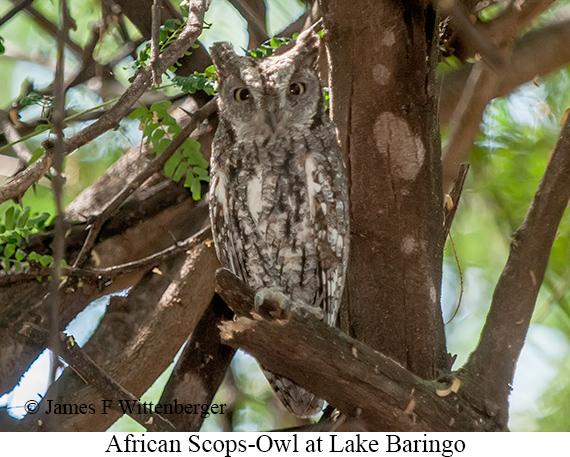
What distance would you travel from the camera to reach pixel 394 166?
217cm

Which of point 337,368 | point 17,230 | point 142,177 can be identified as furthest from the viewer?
point 142,177

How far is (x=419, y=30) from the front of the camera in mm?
2135

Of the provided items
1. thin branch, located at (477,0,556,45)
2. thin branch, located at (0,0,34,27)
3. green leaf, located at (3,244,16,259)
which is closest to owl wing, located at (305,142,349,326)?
thin branch, located at (477,0,556,45)

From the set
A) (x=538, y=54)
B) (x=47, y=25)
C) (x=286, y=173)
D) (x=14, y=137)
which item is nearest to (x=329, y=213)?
(x=286, y=173)

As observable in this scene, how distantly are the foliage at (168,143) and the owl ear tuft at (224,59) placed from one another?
0.31m

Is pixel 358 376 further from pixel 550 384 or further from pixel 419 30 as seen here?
pixel 550 384

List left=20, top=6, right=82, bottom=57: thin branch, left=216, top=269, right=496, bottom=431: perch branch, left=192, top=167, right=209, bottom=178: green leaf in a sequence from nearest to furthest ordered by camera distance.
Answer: left=216, top=269, right=496, bottom=431: perch branch < left=192, top=167, right=209, bottom=178: green leaf < left=20, top=6, right=82, bottom=57: thin branch

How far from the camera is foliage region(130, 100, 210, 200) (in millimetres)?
2340

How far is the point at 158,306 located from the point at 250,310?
1221 mm

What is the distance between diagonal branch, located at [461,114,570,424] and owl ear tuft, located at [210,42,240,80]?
104 centimetres

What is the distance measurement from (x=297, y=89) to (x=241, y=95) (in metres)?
0.19

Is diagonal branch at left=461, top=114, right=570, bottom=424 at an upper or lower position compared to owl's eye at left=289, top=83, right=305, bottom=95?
lower

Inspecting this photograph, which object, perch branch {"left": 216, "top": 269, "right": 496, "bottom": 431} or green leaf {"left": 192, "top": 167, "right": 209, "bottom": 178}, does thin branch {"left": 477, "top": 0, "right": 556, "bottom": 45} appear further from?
perch branch {"left": 216, "top": 269, "right": 496, "bottom": 431}

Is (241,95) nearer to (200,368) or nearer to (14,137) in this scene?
(14,137)
